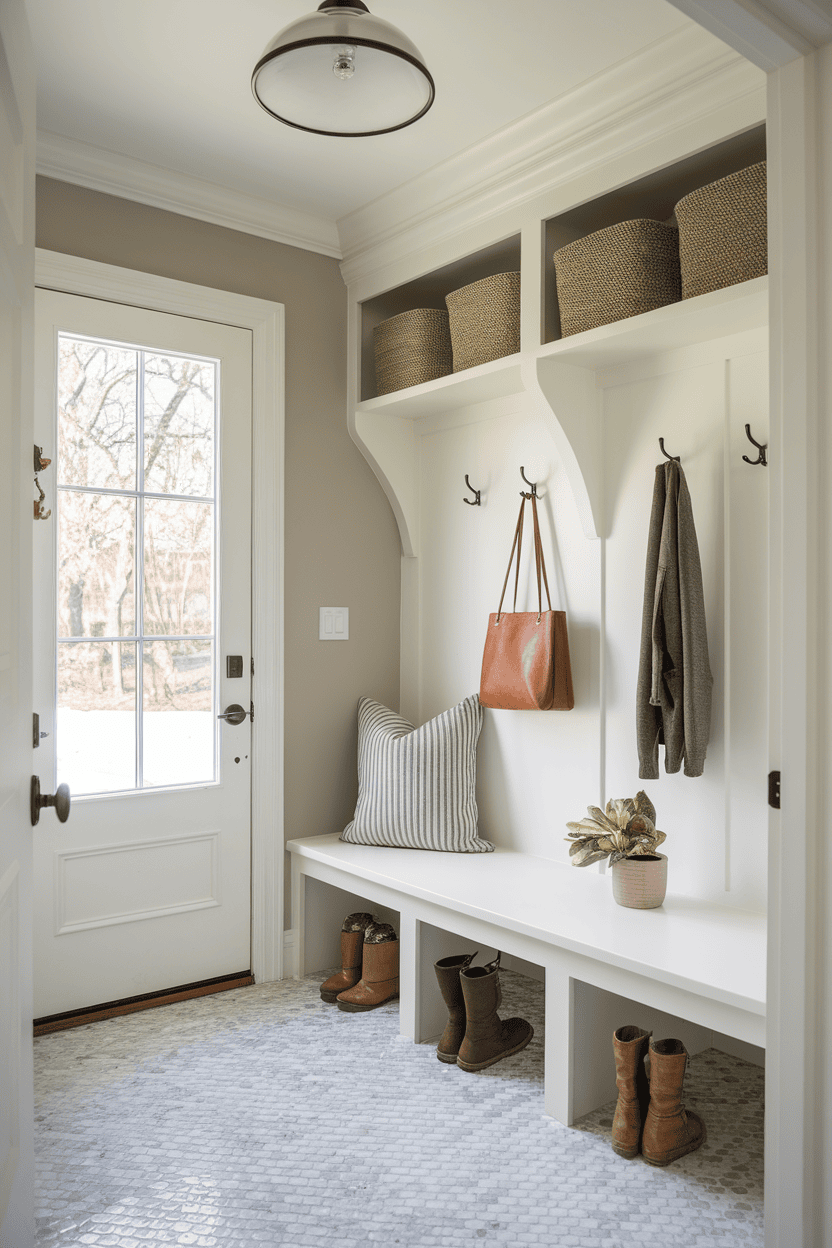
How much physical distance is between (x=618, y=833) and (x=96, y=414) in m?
1.81

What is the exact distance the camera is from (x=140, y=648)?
8.73 feet

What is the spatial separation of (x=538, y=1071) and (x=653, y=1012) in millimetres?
333

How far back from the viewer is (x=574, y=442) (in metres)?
2.49

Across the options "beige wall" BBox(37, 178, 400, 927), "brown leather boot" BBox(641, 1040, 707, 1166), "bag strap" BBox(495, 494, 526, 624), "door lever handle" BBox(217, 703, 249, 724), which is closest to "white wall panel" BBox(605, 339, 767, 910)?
"bag strap" BBox(495, 494, 526, 624)

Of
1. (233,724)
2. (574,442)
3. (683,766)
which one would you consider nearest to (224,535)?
(233,724)

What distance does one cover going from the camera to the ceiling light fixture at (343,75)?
5.76 ft

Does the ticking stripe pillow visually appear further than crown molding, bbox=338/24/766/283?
Yes

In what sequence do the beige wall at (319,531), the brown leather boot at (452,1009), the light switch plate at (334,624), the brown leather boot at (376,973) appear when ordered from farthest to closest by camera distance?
the light switch plate at (334,624)
the beige wall at (319,531)
the brown leather boot at (376,973)
the brown leather boot at (452,1009)

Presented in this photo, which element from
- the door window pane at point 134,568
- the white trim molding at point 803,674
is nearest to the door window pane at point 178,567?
the door window pane at point 134,568

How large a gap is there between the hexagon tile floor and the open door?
60 cm

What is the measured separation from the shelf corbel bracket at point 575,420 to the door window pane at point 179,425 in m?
1.00

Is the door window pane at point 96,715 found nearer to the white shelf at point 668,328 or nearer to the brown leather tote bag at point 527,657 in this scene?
the brown leather tote bag at point 527,657

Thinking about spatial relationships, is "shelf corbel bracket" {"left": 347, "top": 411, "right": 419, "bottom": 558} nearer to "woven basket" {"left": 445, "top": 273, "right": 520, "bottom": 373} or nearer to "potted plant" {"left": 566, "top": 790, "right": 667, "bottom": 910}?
"woven basket" {"left": 445, "top": 273, "right": 520, "bottom": 373}

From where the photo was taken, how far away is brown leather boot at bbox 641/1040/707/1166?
1867 millimetres
